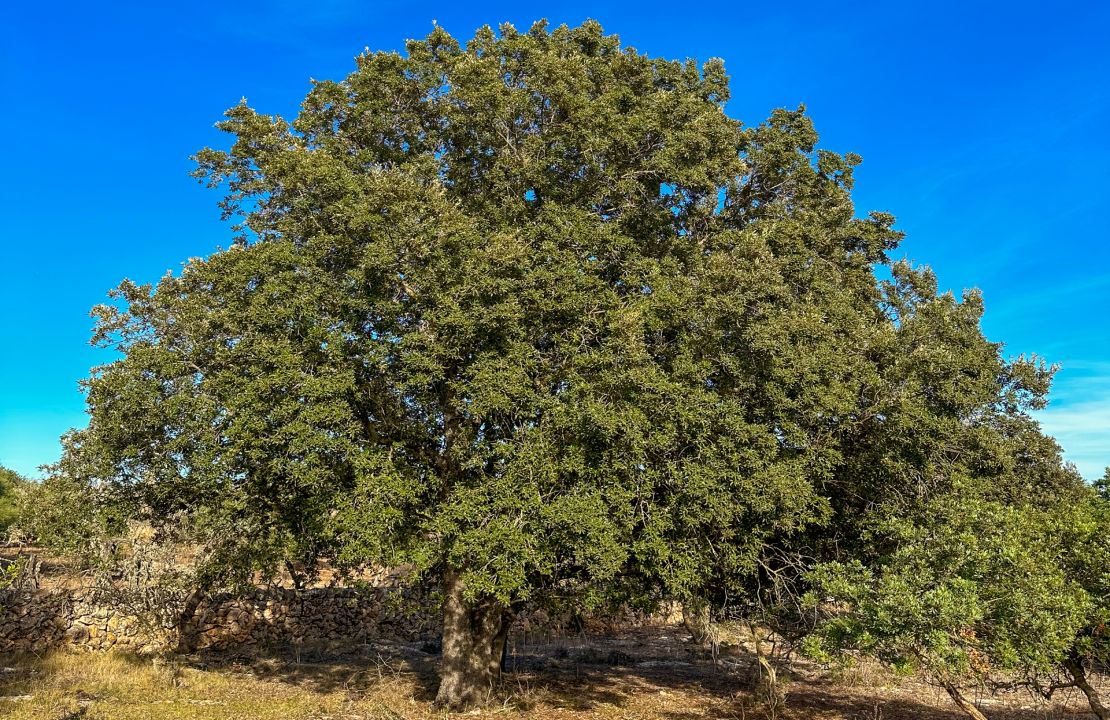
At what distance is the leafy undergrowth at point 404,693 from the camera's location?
15102 millimetres

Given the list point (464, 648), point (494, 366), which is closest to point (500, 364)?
point (494, 366)

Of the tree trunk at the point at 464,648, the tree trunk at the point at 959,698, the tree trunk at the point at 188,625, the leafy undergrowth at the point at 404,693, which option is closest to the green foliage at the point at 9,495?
the tree trunk at the point at 188,625

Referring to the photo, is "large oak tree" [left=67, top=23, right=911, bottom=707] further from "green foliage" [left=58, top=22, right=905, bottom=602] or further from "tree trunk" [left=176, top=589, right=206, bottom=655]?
"tree trunk" [left=176, top=589, right=206, bottom=655]

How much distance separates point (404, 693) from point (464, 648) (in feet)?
8.88

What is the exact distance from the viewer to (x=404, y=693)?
17312 millimetres

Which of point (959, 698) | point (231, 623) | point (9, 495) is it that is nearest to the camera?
point (959, 698)

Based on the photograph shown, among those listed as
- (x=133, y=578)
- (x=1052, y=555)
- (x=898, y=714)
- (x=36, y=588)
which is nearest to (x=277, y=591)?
(x=36, y=588)

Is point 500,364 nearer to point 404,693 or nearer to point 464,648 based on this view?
point 464,648

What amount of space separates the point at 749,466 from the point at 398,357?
6.99m

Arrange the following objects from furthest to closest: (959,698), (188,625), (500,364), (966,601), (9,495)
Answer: (9,495), (188,625), (500,364), (959,698), (966,601)

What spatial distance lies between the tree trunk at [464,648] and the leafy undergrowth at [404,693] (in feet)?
1.72

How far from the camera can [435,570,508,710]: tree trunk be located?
1577 cm

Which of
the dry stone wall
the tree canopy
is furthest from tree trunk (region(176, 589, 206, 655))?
the tree canopy

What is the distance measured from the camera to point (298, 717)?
14.8 metres
